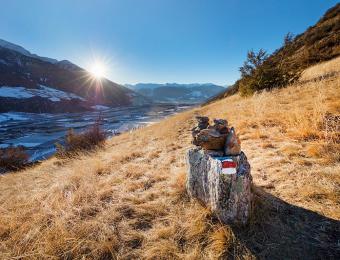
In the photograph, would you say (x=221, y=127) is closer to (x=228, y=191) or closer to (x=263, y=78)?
(x=228, y=191)

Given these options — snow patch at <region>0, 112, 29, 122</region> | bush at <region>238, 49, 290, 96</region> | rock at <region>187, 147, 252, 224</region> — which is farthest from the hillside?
snow patch at <region>0, 112, 29, 122</region>

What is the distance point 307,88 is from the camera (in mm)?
7375

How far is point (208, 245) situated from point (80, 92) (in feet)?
275

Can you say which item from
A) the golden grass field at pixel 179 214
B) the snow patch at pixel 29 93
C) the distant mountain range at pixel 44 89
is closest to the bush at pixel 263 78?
the golden grass field at pixel 179 214

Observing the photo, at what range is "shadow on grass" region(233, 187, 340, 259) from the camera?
67.7 inches

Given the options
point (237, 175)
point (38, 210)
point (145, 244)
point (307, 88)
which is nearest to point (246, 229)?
point (237, 175)

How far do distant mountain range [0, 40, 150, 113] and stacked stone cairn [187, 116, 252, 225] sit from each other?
57.9 meters

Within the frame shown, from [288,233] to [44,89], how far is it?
249ft

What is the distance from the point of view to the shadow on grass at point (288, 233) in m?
1.72

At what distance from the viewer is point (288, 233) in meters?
1.93

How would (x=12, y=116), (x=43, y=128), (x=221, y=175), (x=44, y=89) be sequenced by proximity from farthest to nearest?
(x=44, y=89), (x=12, y=116), (x=43, y=128), (x=221, y=175)

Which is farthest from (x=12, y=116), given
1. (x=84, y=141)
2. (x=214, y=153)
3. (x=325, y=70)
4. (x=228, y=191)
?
(x=228, y=191)

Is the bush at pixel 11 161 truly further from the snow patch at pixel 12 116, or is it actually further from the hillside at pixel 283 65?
the snow patch at pixel 12 116

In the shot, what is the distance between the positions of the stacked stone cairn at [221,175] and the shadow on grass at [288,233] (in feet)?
0.54
